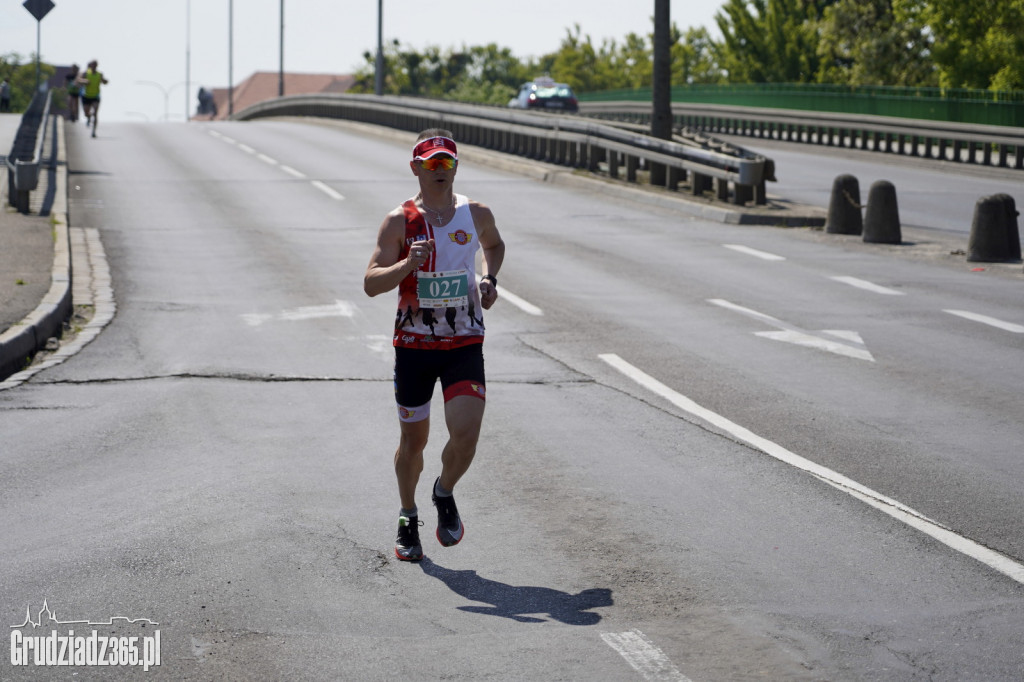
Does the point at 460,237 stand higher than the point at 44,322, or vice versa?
the point at 460,237

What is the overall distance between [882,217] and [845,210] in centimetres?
121

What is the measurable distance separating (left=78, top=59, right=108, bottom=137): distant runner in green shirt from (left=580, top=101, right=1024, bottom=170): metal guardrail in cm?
1543

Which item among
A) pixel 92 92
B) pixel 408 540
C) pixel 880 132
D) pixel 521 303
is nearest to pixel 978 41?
pixel 880 132

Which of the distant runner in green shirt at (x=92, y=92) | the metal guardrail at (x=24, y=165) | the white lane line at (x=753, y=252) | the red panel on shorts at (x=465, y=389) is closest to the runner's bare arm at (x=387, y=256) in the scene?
the red panel on shorts at (x=465, y=389)

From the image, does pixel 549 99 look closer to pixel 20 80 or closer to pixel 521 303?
pixel 521 303

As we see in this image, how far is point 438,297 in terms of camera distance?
5.97 m

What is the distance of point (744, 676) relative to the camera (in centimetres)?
478

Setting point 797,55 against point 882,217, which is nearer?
point 882,217

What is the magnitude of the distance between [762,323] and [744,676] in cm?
848

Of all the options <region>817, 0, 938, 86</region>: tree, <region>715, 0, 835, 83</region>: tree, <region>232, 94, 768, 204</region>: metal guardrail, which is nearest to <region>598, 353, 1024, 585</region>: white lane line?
<region>232, 94, 768, 204</region>: metal guardrail

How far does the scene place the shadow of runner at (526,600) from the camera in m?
5.41

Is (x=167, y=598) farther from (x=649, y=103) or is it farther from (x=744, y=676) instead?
(x=649, y=103)

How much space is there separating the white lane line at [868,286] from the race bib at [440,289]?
32.0 feet

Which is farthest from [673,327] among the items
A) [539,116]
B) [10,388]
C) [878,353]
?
[539,116]
